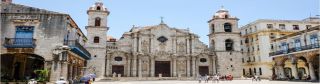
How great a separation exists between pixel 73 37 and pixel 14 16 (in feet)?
17.2

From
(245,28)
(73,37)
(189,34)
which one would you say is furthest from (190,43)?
(73,37)

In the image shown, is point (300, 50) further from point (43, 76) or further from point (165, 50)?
point (43, 76)

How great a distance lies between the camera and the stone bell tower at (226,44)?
46.1m

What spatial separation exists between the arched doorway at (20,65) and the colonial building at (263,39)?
118 ft

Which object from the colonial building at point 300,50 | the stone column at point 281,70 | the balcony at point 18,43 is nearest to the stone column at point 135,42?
the colonial building at point 300,50

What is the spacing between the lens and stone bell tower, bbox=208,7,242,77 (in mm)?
46062

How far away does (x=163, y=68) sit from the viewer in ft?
150

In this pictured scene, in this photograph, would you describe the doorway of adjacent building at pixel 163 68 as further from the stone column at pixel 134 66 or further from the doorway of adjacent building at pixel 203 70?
the doorway of adjacent building at pixel 203 70

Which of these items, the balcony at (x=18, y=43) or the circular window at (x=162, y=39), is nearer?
the balcony at (x=18, y=43)

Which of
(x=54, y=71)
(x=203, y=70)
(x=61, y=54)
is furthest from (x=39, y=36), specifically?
(x=203, y=70)

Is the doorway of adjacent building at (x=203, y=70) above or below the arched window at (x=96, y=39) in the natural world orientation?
below

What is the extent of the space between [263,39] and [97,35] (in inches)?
1098

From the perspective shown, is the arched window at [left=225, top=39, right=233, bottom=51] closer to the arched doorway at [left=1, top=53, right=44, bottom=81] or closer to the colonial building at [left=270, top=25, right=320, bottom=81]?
the colonial building at [left=270, top=25, right=320, bottom=81]

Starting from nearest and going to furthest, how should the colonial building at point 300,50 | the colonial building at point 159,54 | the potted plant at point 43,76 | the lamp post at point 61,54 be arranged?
the potted plant at point 43,76
the lamp post at point 61,54
the colonial building at point 300,50
the colonial building at point 159,54
